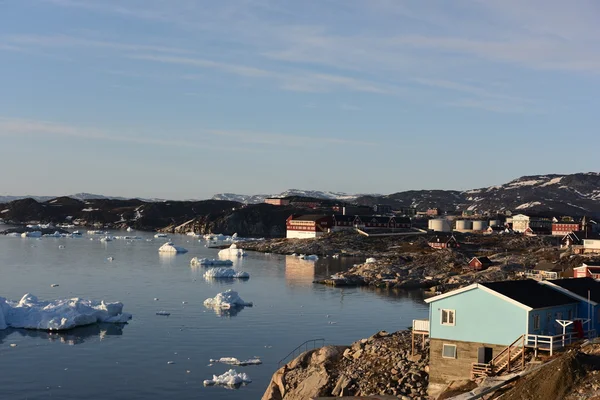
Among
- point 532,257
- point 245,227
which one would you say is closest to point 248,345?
point 532,257

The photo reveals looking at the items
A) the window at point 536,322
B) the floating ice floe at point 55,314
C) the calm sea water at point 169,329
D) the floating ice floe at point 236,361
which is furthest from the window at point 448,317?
the floating ice floe at point 55,314

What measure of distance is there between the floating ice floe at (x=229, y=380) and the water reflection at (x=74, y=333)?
11.3 m

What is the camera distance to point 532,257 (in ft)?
271

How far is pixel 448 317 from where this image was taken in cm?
2491

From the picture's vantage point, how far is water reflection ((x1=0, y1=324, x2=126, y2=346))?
40094 mm

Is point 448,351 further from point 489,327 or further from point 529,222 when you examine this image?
point 529,222

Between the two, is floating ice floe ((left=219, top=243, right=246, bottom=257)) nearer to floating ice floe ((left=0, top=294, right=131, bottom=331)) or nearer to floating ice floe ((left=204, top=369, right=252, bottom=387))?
floating ice floe ((left=0, top=294, right=131, bottom=331))

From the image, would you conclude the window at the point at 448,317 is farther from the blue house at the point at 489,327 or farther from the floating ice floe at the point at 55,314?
the floating ice floe at the point at 55,314

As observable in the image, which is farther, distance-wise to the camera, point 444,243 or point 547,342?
point 444,243

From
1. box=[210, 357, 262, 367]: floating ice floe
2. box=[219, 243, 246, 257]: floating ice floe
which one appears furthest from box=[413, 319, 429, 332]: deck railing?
box=[219, 243, 246, 257]: floating ice floe

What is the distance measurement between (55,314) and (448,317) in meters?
26.6

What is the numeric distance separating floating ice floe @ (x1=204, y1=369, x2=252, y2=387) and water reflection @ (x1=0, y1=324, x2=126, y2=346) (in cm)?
1127

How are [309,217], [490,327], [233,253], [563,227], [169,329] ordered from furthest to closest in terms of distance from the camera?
[309,217] → [563,227] → [233,253] → [169,329] → [490,327]

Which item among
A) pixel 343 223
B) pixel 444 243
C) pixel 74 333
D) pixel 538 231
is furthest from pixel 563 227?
pixel 74 333
